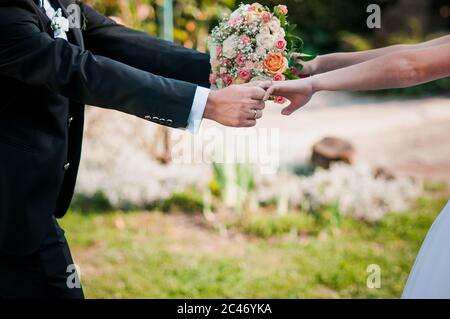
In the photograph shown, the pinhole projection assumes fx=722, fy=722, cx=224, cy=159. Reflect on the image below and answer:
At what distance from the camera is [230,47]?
2785 millimetres

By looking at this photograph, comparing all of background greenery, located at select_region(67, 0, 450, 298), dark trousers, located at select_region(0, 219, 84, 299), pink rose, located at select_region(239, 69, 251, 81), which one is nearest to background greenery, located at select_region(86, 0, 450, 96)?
background greenery, located at select_region(67, 0, 450, 298)

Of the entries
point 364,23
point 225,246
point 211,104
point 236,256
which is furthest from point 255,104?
point 364,23

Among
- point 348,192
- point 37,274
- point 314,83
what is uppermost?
point 314,83

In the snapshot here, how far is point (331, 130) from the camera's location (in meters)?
7.88

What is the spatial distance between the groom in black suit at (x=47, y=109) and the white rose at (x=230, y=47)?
0.62 feet

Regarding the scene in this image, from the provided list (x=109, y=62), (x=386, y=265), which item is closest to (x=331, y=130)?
(x=386, y=265)

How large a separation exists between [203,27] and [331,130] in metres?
2.17

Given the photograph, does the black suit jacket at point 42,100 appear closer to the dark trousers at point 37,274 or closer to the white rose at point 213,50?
the dark trousers at point 37,274

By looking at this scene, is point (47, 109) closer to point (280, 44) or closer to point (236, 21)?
point (236, 21)

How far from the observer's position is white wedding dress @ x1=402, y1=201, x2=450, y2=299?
2.32 m

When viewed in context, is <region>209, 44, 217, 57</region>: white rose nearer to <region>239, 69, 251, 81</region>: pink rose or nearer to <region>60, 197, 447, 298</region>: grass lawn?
<region>239, 69, 251, 81</region>: pink rose

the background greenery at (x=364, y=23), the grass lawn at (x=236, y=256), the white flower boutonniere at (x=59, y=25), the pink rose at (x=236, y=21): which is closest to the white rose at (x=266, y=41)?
the pink rose at (x=236, y=21)

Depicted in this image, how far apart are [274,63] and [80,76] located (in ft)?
2.49

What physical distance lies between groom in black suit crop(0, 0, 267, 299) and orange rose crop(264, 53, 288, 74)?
11cm
